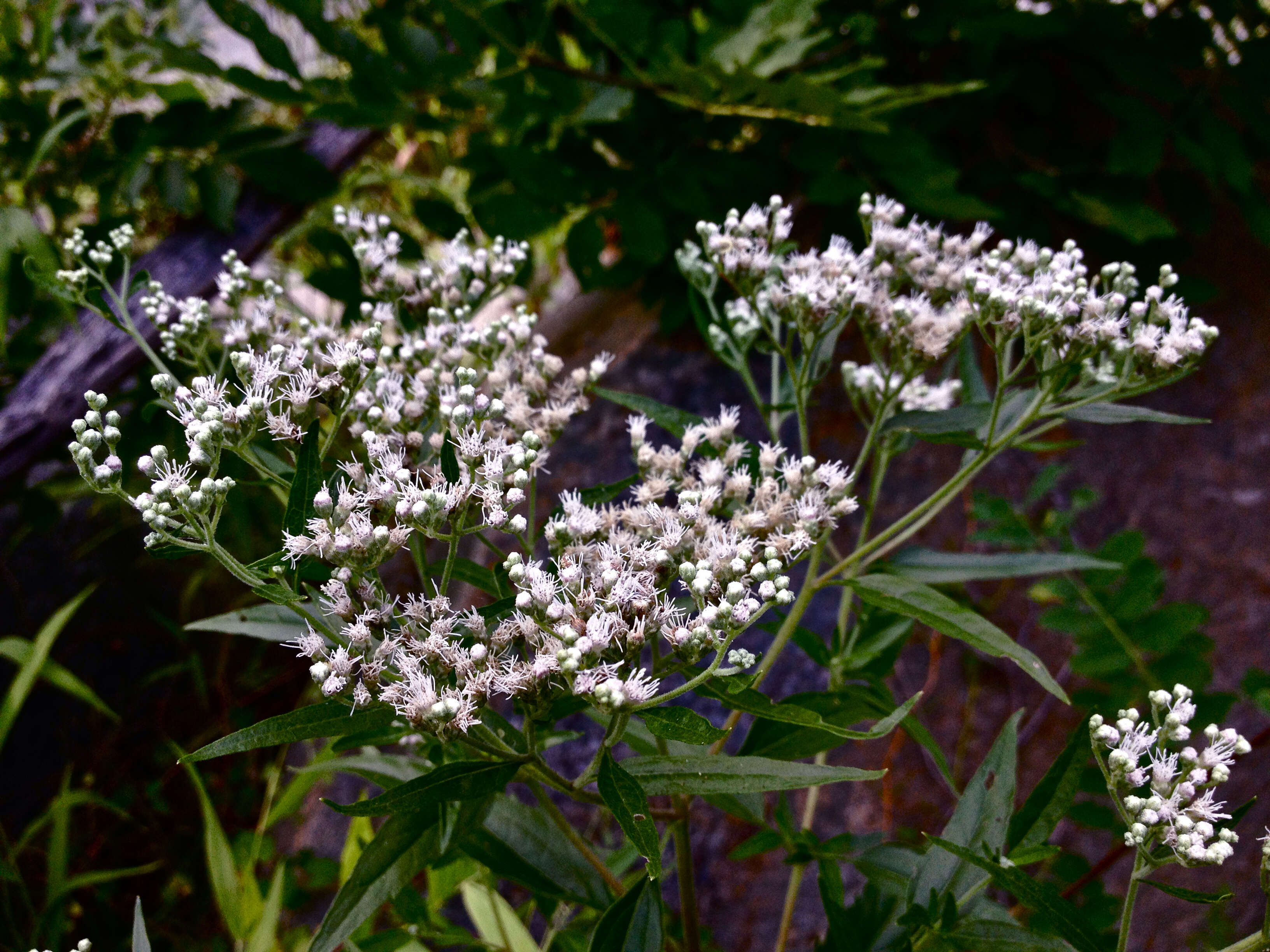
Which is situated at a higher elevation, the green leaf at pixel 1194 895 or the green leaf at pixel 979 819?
the green leaf at pixel 1194 895

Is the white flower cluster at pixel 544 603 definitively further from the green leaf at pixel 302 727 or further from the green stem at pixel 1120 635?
the green stem at pixel 1120 635

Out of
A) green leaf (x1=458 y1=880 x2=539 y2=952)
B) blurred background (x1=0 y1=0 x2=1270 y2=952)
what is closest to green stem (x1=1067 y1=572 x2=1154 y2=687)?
blurred background (x1=0 y1=0 x2=1270 y2=952)

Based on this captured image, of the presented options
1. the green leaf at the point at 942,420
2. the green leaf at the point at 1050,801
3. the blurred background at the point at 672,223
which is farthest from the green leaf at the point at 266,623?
the green leaf at the point at 1050,801

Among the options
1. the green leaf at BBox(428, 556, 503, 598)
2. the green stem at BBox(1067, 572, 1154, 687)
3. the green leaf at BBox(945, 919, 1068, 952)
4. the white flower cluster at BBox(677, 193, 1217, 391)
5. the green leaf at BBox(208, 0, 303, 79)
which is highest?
the green leaf at BBox(208, 0, 303, 79)

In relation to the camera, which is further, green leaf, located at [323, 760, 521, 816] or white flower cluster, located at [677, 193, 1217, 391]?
white flower cluster, located at [677, 193, 1217, 391]

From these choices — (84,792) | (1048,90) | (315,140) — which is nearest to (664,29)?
(315,140)

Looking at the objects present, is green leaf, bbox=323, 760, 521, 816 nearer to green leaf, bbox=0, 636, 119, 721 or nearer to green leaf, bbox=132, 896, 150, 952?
green leaf, bbox=132, 896, 150, 952
